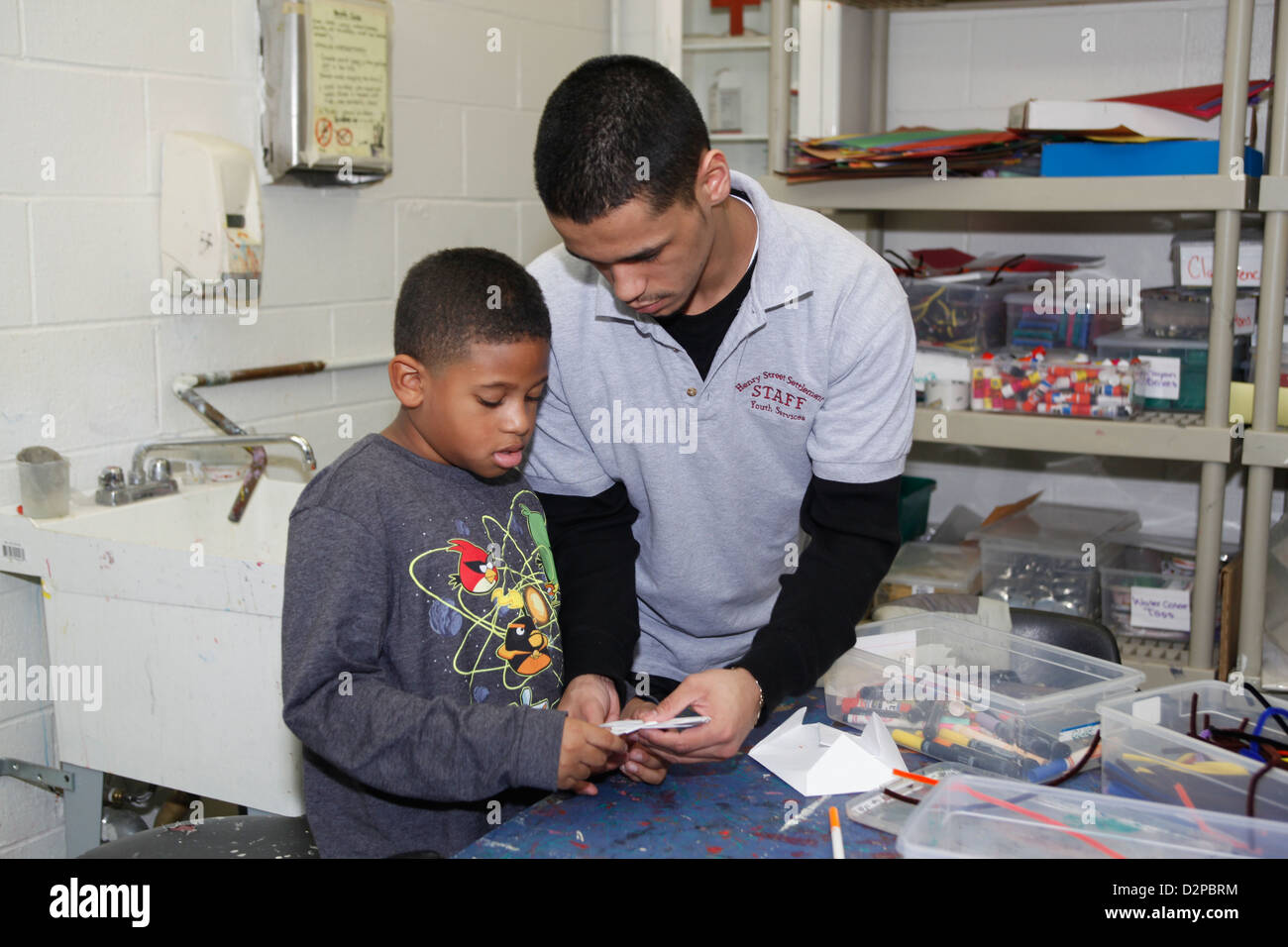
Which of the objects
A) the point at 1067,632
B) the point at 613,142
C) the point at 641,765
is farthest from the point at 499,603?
the point at 1067,632

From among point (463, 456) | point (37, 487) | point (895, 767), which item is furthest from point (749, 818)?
point (37, 487)

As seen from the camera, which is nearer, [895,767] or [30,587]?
[895,767]

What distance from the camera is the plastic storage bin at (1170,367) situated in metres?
2.24

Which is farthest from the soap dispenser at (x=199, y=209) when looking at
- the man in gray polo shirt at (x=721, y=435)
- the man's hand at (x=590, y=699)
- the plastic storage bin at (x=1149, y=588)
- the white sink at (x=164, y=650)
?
the plastic storage bin at (x=1149, y=588)

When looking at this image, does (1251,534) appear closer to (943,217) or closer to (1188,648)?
(1188,648)

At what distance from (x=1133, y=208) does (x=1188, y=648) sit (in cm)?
84

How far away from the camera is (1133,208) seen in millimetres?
2176

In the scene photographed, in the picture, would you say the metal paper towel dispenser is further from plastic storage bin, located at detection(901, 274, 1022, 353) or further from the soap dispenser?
plastic storage bin, located at detection(901, 274, 1022, 353)

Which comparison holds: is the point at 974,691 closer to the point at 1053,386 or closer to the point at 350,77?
the point at 1053,386

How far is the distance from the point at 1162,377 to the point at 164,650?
181 centimetres

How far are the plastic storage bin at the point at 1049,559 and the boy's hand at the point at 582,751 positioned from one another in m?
1.59

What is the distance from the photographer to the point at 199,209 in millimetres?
1879

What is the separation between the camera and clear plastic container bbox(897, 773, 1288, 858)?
3.06 ft
